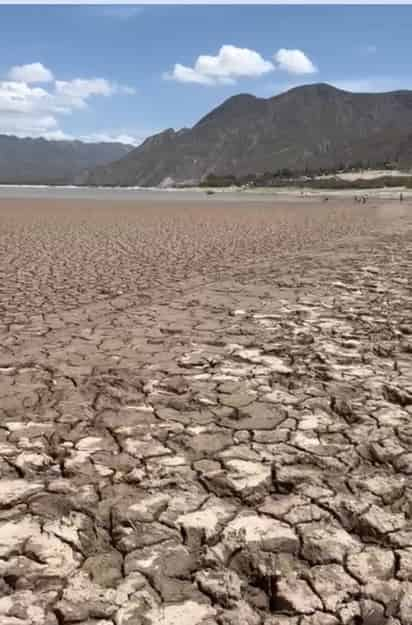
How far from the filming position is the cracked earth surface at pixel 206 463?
1783 millimetres

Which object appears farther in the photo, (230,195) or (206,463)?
(230,195)

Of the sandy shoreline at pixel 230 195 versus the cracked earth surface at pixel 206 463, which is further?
the sandy shoreline at pixel 230 195

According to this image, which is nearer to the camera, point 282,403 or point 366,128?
point 282,403

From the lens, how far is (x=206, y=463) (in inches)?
101

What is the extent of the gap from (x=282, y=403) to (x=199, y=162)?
19165 centimetres

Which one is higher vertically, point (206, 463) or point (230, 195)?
point (230, 195)

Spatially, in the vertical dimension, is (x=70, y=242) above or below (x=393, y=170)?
below

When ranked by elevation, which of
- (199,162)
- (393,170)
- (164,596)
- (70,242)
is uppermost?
(199,162)

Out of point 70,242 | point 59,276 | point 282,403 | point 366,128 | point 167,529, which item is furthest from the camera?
point 366,128

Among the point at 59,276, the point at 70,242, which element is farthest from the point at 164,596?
the point at 70,242

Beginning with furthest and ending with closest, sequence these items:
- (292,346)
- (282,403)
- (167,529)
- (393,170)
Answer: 1. (393,170)
2. (292,346)
3. (282,403)
4. (167,529)

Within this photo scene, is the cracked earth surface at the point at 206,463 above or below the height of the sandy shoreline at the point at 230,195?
below

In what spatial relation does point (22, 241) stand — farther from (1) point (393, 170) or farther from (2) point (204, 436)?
(1) point (393, 170)

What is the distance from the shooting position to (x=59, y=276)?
26.1 feet
